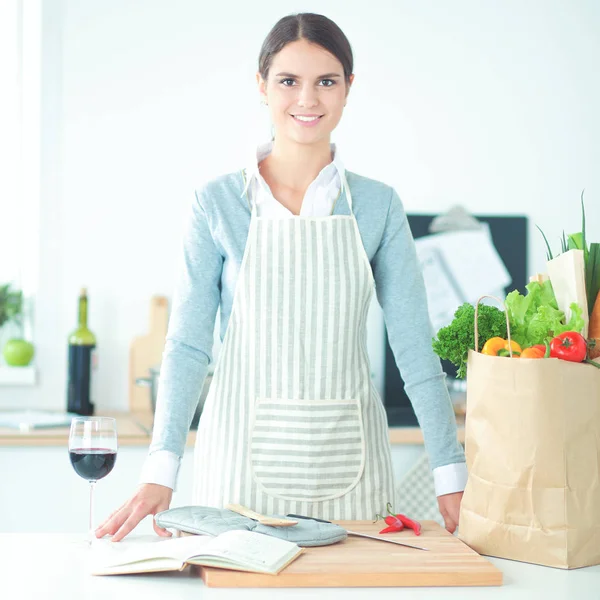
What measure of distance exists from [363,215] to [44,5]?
5.83 ft

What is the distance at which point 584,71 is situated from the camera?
3.10 meters

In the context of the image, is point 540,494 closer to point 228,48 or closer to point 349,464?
point 349,464

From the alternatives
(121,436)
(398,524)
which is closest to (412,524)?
(398,524)

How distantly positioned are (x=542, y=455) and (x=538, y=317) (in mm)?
176

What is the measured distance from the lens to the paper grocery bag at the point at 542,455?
1063mm

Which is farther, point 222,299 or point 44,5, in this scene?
point 44,5

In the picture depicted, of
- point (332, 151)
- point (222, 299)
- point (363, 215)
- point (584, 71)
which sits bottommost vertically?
point (222, 299)

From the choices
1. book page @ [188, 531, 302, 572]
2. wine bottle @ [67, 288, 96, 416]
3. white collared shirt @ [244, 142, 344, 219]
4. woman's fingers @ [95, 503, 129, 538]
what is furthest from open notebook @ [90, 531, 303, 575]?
wine bottle @ [67, 288, 96, 416]

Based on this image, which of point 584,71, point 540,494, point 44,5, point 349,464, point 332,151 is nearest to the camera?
point 540,494

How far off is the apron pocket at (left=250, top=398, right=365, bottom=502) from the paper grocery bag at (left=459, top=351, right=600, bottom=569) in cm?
42

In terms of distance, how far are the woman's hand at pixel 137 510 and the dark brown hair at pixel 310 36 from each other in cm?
72

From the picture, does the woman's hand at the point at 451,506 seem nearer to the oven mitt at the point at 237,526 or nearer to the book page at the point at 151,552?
the oven mitt at the point at 237,526

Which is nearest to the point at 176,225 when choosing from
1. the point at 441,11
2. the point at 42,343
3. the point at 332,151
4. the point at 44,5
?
the point at 42,343

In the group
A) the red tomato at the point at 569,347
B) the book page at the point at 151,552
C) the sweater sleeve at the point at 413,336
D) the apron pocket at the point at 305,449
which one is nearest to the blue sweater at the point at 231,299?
the sweater sleeve at the point at 413,336
